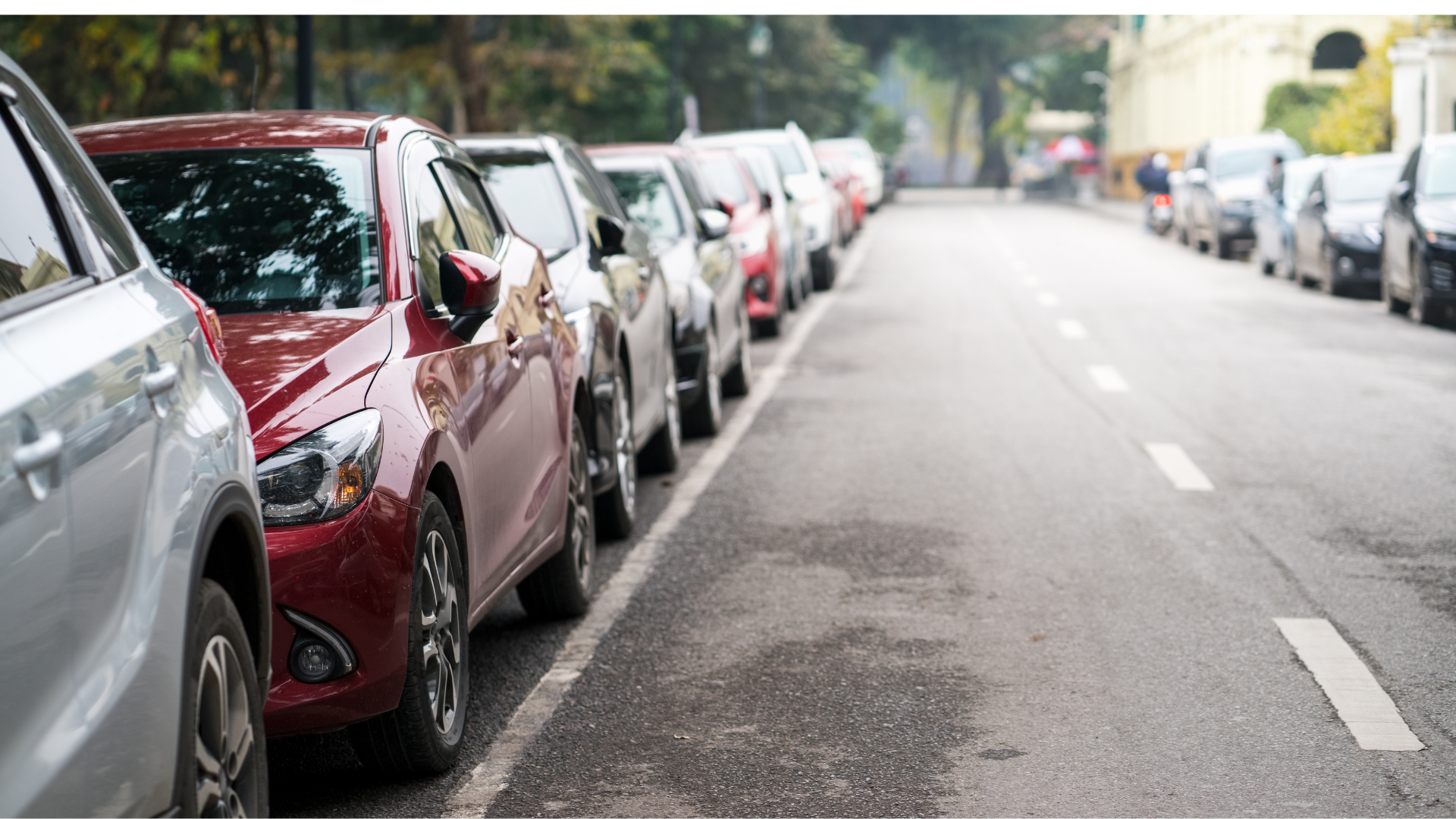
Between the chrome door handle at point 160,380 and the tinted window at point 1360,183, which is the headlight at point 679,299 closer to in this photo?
the chrome door handle at point 160,380

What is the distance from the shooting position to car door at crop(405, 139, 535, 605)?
485 cm

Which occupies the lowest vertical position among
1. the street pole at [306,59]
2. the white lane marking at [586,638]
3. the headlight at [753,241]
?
the white lane marking at [586,638]

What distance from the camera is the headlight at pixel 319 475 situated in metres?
4.15

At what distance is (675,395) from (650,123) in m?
38.0

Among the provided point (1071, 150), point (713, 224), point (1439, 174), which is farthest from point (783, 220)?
point (1071, 150)

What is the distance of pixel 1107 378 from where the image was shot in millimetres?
13500

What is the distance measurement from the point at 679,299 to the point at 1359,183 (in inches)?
529

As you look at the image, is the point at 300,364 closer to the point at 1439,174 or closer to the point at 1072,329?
the point at 1072,329

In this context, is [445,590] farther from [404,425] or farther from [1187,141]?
[1187,141]

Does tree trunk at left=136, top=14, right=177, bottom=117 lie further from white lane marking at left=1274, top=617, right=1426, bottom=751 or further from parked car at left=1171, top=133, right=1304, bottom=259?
parked car at left=1171, top=133, right=1304, bottom=259

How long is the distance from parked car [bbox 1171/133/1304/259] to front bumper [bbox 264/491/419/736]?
2557 centimetres

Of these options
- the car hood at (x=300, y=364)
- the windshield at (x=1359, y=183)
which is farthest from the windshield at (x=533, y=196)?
the windshield at (x=1359, y=183)

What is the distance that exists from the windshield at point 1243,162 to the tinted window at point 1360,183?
851cm

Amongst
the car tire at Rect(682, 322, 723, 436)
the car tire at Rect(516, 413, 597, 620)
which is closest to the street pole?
the car tire at Rect(682, 322, 723, 436)
